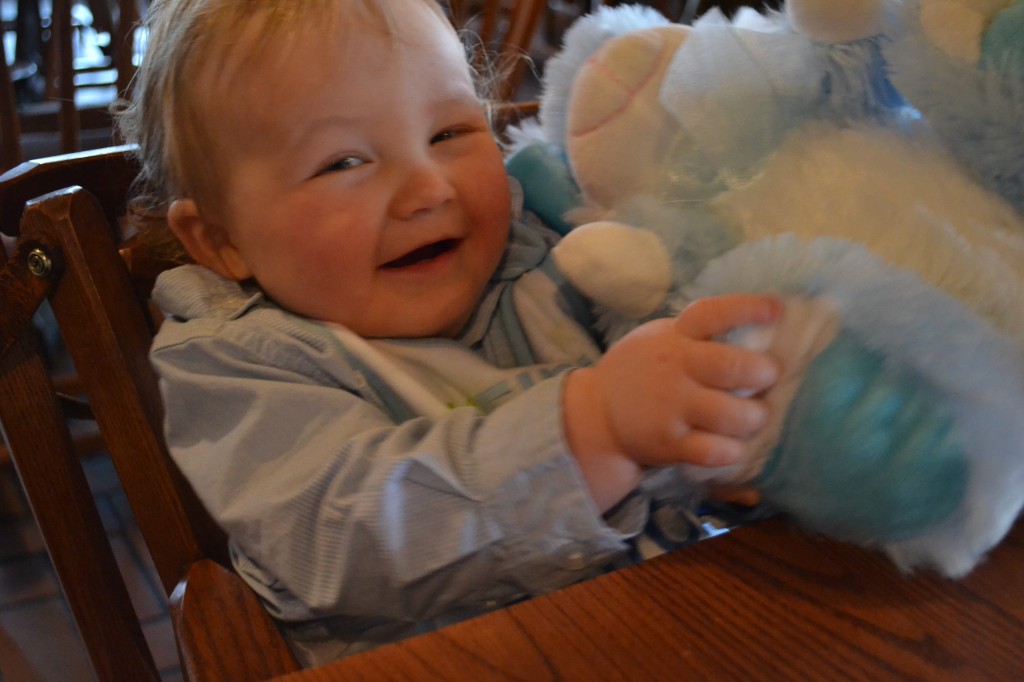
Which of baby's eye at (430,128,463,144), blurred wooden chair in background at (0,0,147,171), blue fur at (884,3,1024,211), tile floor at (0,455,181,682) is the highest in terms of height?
blue fur at (884,3,1024,211)

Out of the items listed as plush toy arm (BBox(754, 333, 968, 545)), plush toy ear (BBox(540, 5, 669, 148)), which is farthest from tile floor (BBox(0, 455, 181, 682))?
plush toy arm (BBox(754, 333, 968, 545))

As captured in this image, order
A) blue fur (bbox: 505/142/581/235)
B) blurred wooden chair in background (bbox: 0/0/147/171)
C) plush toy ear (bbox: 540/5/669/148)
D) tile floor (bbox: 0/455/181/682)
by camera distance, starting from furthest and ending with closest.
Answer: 1. blurred wooden chair in background (bbox: 0/0/147/171)
2. tile floor (bbox: 0/455/181/682)
3. blue fur (bbox: 505/142/581/235)
4. plush toy ear (bbox: 540/5/669/148)

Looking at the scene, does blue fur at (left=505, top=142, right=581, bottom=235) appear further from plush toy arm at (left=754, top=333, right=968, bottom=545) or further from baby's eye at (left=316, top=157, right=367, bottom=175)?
plush toy arm at (left=754, top=333, right=968, bottom=545)

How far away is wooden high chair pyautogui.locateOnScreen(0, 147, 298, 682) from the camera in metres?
0.61

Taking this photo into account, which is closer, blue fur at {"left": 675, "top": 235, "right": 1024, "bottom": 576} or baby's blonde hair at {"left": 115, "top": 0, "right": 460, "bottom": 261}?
blue fur at {"left": 675, "top": 235, "right": 1024, "bottom": 576}

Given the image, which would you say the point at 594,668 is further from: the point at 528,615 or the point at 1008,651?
the point at 1008,651

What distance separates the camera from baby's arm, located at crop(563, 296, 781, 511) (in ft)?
1.25

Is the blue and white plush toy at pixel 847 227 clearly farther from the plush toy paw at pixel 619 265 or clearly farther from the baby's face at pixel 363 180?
the baby's face at pixel 363 180

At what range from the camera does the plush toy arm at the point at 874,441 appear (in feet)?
1.18

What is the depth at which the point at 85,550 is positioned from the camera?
70 centimetres

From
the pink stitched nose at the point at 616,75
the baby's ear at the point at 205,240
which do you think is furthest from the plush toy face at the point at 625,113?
the baby's ear at the point at 205,240

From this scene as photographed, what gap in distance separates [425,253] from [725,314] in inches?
13.1

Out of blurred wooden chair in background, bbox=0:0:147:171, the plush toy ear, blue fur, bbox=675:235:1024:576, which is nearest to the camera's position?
blue fur, bbox=675:235:1024:576

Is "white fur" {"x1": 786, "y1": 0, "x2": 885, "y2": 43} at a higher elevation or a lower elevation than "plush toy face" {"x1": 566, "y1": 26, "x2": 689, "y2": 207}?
higher
